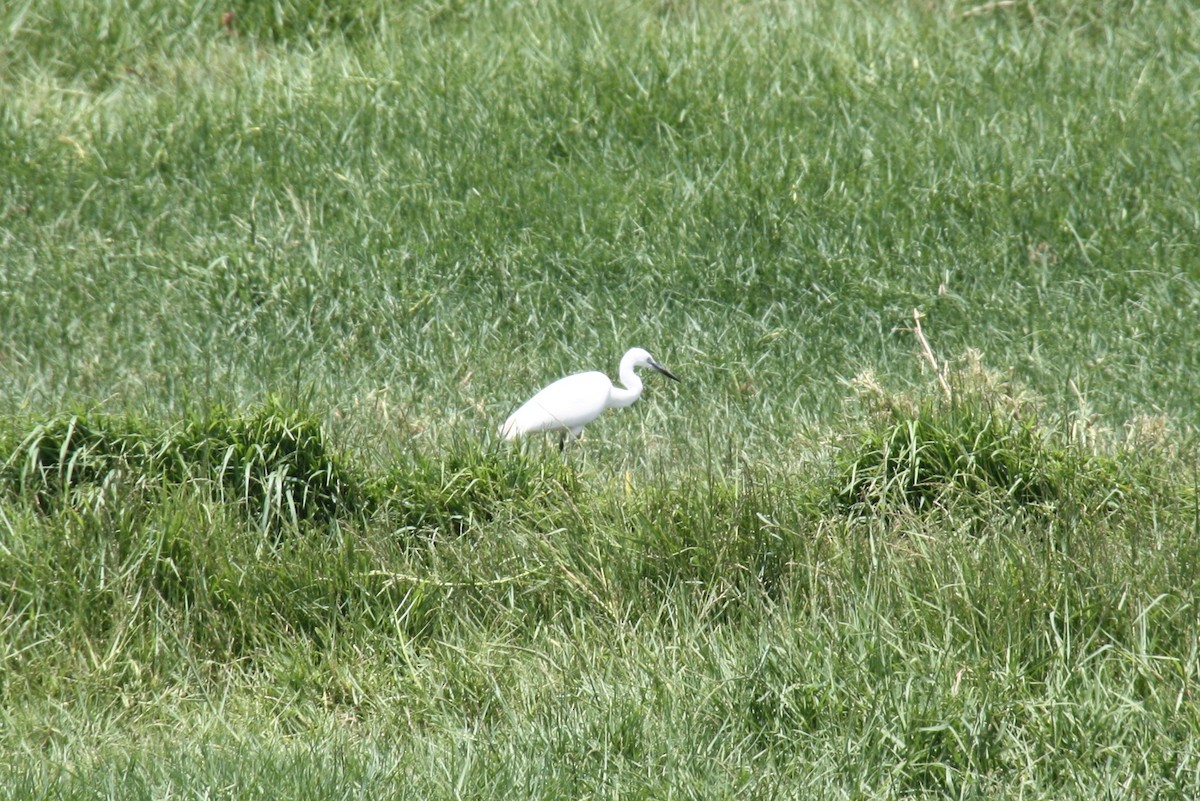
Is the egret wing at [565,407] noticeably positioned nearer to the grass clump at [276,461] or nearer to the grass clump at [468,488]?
the grass clump at [468,488]

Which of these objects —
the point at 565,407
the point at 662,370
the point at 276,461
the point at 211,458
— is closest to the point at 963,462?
the point at 565,407

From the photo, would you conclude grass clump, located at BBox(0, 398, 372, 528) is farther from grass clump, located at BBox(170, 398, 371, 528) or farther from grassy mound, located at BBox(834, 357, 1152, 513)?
grassy mound, located at BBox(834, 357, 1152, 513)

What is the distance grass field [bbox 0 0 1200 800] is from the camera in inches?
149

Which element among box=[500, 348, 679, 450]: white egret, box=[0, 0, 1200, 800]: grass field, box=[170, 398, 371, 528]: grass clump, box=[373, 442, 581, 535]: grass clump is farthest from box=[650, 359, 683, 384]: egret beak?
box=[170, 398, 371, 528]: grass clump

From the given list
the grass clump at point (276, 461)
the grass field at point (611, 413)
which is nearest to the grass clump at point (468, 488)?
the grass field at point (611, 413)

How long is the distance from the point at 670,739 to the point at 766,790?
11.2 inches

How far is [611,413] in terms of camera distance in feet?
20.9

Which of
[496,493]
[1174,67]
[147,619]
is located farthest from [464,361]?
[1174,67]

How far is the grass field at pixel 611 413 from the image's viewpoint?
3797 millimetres

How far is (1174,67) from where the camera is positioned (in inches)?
335

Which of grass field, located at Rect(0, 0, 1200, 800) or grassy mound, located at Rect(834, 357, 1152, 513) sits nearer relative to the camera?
grass field, located at Rect(0, 0, 1200, 800)

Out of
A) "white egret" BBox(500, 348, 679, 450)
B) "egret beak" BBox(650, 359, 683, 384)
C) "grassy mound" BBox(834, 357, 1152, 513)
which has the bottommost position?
"egret beak" BBox(650, 359, 683, 384)

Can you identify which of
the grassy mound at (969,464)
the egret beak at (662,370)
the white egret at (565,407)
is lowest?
the egret beak at (662,370)

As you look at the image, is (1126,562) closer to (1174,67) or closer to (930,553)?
(930,553)
